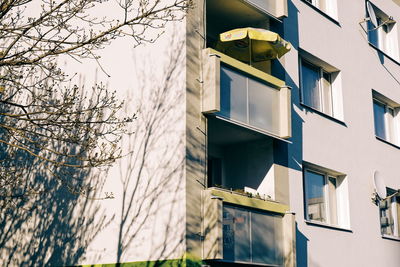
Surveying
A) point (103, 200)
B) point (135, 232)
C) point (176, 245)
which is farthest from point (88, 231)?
point (176, 245)

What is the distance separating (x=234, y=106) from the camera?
12.6 m

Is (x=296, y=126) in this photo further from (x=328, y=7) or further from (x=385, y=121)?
(x=385, y=121)

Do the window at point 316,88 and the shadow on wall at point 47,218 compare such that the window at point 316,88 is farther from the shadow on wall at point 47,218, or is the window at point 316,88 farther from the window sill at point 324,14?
the shadow on wall at point 47,218

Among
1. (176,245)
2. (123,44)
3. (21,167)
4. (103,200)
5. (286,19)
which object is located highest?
(286,19)

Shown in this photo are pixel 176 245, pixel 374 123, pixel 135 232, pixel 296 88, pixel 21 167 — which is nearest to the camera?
pixel 176 245

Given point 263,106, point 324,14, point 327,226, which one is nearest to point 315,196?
point 327,226

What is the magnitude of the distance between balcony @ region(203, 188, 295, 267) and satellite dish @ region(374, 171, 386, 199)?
174 inches

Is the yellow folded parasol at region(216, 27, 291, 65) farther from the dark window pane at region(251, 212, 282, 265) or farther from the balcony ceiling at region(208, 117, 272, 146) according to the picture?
the dark window pane at region(251, 212, 282, 265)

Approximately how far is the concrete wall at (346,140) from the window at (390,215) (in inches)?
15.7

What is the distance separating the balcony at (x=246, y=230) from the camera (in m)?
11.5

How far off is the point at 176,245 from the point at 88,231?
2.92m

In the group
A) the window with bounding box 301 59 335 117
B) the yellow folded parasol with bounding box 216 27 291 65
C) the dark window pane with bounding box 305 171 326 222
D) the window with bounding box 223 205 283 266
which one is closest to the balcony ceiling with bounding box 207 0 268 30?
the yellow folded parasol with bounding box 216 27 291 65

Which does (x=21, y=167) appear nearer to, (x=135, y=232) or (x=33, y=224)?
(x=33, y=224)

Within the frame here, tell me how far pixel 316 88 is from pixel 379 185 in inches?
119
